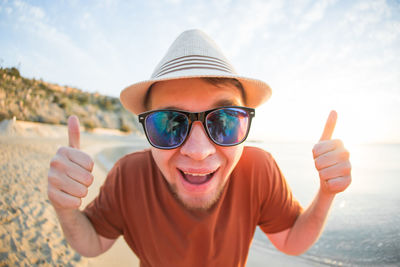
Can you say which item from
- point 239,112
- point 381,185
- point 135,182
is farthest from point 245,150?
point 381,185

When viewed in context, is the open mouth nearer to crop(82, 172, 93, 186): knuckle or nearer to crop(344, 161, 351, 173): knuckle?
crop(82, 172, 93, 186): knuckle

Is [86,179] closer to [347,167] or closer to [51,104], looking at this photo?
[347,167]

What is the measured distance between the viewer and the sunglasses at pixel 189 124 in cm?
109

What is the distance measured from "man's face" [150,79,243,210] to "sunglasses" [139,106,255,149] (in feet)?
0.12

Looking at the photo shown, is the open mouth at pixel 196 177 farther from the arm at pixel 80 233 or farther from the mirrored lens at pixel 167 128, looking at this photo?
the arm at pixel 80 233

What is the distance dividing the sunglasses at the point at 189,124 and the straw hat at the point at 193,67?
220 mm

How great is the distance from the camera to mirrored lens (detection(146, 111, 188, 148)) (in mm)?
1088

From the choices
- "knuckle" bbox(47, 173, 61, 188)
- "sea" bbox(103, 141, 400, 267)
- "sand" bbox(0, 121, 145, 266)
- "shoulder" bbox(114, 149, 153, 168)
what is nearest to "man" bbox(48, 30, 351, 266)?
"shoulder" bbox(114, 149, 153, 168)

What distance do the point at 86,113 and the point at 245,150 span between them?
36.9 m

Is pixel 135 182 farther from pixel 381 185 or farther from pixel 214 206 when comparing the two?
pixel 381 185

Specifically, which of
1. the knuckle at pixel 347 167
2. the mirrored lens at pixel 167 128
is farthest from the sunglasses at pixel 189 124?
the knuckle at pixel 347 167

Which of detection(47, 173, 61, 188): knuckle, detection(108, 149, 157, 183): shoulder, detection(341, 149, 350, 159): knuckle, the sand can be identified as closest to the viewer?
detection(47, 173, 61, 188): knuckle

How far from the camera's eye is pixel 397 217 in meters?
2.40

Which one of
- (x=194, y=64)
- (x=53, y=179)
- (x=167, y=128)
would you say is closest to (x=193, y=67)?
(x=194, y=64)
